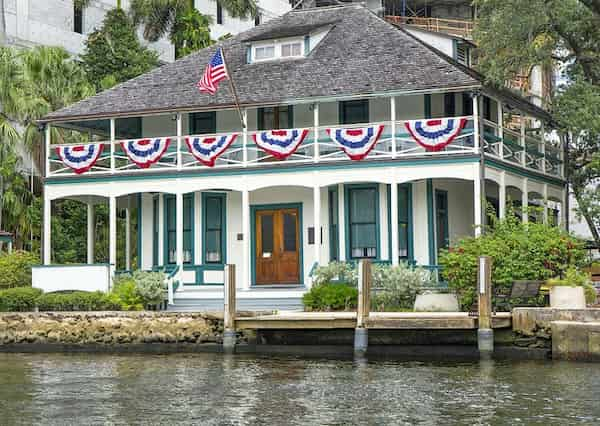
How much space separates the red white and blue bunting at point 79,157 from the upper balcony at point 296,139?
27mm

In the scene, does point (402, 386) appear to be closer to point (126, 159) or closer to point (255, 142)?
point (255, 142)

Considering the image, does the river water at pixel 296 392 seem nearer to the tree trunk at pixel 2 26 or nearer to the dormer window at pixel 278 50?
the dormer window at pixel 278 50

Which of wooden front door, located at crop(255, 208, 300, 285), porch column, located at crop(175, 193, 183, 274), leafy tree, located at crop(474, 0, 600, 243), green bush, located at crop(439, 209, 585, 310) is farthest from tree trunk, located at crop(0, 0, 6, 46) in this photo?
green bush, located at crop(439, 209, 585, 310)

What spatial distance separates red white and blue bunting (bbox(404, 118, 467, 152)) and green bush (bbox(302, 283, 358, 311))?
13.6 feet

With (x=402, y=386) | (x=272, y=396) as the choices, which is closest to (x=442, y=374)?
A: (x=402, y=386)

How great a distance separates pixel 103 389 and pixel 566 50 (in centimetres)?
2078

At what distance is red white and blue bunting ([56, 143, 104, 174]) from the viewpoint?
110 feet

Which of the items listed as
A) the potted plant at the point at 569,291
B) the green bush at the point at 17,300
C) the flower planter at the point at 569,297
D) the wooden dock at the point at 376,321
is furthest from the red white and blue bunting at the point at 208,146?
the flower planter at the point at 569,297

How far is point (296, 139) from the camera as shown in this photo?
3158cm

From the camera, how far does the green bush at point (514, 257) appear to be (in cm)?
2708

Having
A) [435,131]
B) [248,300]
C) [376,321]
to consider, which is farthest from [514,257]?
[248,300]

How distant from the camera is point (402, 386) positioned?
20906 mm

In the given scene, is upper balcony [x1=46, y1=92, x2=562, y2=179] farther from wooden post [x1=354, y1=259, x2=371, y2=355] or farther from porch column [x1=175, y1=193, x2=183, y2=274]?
wooden post [x1=354, y1=259, x2=371, y2=355]

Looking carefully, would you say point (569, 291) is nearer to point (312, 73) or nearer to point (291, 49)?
point (312, 73)
